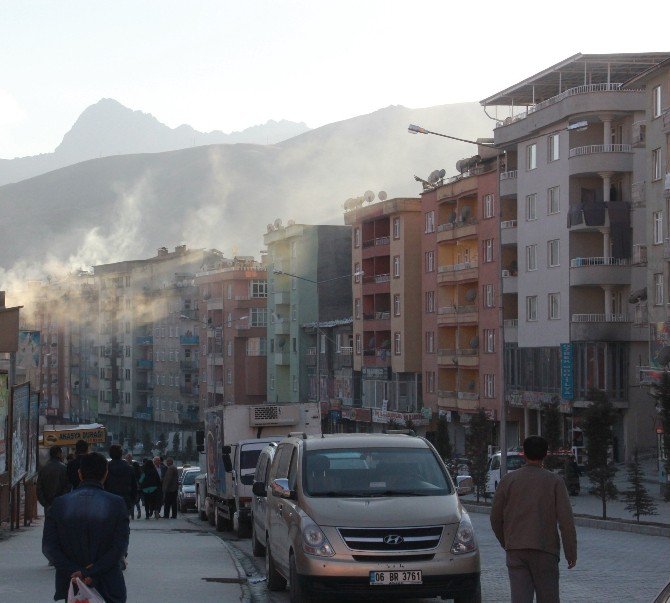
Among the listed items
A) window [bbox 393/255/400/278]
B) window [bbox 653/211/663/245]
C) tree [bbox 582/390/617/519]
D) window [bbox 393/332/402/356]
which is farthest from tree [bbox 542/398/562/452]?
window [bbox 393/255/400/278]

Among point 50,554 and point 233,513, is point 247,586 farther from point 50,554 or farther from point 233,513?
point 233,513

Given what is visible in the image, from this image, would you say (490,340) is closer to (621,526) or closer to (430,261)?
(430,261)

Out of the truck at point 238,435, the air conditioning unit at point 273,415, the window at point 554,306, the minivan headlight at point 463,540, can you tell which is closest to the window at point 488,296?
the window at point 554,306

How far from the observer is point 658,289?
50281 millimetres

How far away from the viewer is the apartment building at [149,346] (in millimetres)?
124875

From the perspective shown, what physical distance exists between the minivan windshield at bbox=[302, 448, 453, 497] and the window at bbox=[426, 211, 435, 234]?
64175mm

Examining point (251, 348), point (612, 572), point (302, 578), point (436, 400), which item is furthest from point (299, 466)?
point (251, 348)

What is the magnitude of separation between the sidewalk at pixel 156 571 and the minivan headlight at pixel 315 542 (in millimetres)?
1604

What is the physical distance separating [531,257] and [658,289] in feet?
49.2

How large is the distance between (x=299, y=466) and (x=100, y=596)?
5.35 meters

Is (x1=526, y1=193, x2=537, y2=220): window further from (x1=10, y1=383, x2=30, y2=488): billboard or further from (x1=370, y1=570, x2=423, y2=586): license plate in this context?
(x1=370, y1=570, x2=423, y2=586): license plate

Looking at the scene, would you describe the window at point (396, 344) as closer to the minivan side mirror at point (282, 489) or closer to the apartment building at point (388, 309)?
the apartment building at point (388, 309)

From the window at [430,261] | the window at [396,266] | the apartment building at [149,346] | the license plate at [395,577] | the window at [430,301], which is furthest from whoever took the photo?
the apartment building at [149,346]

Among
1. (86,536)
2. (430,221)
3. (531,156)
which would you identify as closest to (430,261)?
(430,221)
